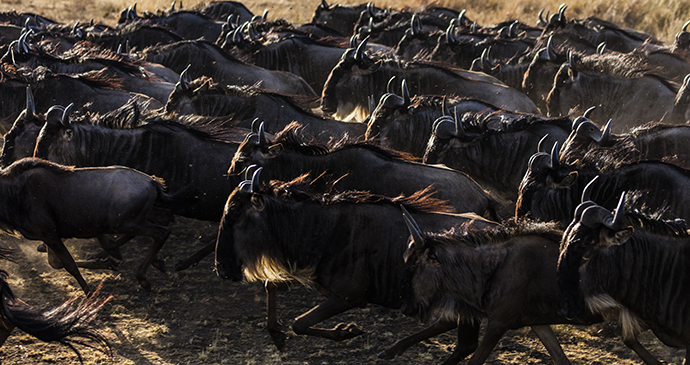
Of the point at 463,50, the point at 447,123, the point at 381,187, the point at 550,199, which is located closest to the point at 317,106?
the point at 463,50

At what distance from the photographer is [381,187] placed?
562 cm

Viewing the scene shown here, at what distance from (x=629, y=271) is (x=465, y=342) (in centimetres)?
122

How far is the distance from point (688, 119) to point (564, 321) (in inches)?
207

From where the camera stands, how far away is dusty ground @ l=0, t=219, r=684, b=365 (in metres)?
4.89

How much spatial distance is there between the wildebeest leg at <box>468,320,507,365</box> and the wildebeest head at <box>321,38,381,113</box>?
612 centimetres

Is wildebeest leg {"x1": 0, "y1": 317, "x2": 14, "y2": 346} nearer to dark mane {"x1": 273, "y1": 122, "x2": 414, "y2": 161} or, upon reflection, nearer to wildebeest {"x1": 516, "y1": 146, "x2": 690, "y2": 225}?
dark mane {"x1": 273, "y1": 122, "x2": 414, "y2": 161}

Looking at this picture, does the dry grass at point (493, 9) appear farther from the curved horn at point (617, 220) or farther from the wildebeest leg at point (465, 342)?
the curved horn at point (617, 220)

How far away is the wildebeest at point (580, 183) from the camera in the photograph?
508cm

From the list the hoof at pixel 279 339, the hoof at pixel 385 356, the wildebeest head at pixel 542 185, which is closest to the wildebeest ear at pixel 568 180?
the wildebeest head at pixel 542 185

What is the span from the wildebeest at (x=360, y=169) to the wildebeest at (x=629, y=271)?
64.2 inches

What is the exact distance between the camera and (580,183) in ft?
17.1

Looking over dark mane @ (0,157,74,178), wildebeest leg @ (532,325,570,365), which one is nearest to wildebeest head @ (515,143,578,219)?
wildebeest leg @ (532,325,570,365)

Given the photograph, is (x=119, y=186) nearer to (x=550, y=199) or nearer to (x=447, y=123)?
(x=447, y=123)

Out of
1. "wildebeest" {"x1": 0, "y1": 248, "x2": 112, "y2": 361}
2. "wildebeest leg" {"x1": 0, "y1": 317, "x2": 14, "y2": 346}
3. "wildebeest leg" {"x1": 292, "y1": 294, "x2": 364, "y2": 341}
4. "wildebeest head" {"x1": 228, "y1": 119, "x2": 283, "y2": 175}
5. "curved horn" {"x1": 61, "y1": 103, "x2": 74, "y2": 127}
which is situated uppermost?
"wildebeest head" {"x1": 228, "y1": 119, "x2": 283, "y2": 175}
